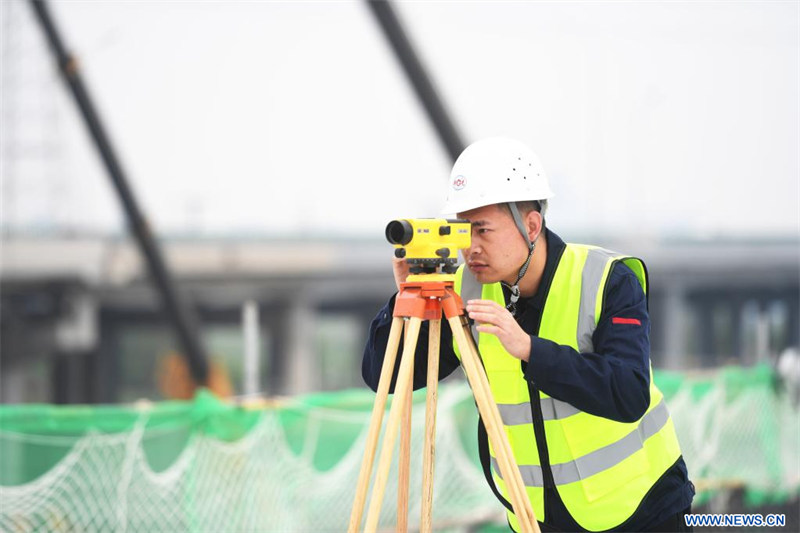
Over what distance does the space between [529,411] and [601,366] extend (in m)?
0.40

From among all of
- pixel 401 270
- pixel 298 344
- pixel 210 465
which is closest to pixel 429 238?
pixel 401 270

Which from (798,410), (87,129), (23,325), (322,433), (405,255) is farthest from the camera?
(23,325)

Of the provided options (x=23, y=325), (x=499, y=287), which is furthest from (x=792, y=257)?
(x=499, y=287)

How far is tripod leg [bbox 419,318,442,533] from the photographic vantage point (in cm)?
292

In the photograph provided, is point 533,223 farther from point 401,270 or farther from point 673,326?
point 673,326

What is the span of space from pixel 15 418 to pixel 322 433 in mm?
2165

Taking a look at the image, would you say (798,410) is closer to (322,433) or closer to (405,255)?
(322,433)

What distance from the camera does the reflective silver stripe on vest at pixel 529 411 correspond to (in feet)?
9.62

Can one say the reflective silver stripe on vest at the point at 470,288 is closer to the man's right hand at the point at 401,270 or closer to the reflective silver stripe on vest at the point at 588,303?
the man's right hand at the point at 401,270

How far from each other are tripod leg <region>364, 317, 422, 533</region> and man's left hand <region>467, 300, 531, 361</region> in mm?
237

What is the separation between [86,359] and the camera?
40000mm

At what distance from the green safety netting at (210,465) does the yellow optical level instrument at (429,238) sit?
3636 millimetres

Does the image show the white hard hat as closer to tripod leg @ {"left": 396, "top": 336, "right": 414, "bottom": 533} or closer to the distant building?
tripod leg @ {"left": 396, "top": 336, "right": 414, "bottom": 533}

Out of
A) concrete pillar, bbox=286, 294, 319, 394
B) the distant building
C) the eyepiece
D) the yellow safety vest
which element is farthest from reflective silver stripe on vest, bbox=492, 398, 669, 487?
concrete pillar, bbox=286, 294, 319, 394
